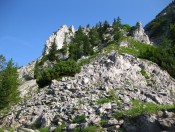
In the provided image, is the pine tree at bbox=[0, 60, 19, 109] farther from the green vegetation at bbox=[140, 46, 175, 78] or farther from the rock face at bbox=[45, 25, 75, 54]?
the rock face at bbox=[45, 25, 75, 54]

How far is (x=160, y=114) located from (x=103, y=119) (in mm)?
5664

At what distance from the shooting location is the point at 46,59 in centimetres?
9900

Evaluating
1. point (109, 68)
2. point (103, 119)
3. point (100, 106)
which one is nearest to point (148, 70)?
point (109, 68)

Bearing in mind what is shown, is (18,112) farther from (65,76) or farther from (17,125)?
(65,76)

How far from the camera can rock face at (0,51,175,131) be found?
31984 mm

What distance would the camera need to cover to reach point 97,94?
37.9m

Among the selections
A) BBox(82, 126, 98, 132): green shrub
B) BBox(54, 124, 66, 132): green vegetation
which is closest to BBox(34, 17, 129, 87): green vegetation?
BBox(54, 124, 66, 132): green vegetation

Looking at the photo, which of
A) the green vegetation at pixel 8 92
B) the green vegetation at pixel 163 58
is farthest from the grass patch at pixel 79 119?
the green vegetation at pixel 163 58

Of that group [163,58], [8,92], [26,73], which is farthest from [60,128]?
[26,73]

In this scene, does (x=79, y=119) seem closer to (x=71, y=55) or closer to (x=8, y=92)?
(x=8, y=92)

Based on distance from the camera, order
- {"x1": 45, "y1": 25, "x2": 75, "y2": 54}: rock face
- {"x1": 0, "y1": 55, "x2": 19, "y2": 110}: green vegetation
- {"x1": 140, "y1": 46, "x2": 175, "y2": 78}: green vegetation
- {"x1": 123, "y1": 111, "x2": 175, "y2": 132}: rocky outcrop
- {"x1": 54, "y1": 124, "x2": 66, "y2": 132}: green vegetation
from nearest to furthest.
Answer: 1. {"x1": 123, "y1": 111, "x2": 175, "y2": 132}: rocky outcrop
2. {"x1": 54, "y1": 124, "x2": 66, "y2": 132}: green vegetation
3. {"x1": 0, "y1": 55, "x2": 19, "y2": 110}: green vegetation
4. {"x1": 140, "y1": 46, "x2": 175, "y2": 78}: green vegetation
5. {"x1": 45, "y1": 25, "x2": 75, "y2": 54}: rock face

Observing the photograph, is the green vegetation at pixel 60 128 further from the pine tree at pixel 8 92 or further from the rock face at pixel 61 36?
the rock face at pixel 61 36

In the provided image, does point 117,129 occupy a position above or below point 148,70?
below

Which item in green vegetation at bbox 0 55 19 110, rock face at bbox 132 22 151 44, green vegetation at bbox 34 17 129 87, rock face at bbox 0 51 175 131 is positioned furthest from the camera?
rock face at bbox 132 22 151 44
